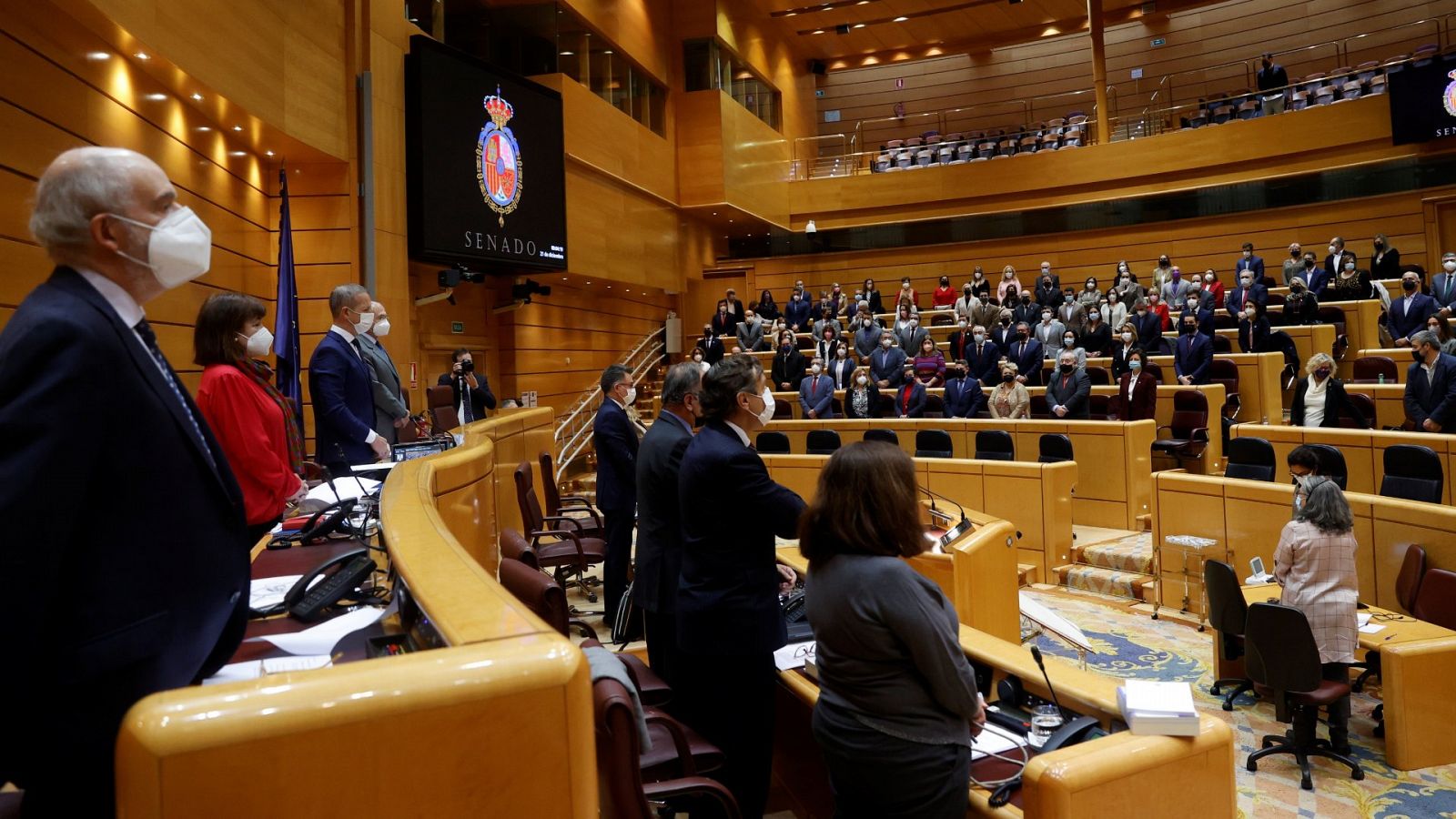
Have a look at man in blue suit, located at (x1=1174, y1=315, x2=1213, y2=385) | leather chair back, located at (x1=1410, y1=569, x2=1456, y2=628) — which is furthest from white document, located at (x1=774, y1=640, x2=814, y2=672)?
man in blue suit, located at (x1=1174, y1=315, x2=1213, y2=385)

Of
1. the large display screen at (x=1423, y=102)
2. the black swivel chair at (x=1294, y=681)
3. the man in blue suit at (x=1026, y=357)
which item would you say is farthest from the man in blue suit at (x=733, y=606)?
the large display screen at (x=1423, y=102)

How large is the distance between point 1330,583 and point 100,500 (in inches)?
200

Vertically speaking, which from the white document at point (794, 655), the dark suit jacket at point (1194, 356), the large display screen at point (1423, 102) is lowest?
the white document at point (794, 655)

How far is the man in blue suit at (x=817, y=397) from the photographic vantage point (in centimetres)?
1043

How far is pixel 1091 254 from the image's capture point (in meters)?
16.6

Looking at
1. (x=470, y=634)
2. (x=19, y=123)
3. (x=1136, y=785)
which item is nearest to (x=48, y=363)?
(x=470, y=634)

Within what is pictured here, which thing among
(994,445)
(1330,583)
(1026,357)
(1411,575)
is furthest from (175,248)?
(1026,357)

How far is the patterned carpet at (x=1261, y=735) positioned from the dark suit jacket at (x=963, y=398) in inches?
122

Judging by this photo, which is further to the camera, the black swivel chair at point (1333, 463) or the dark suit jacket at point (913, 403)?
the dark suit jacket at point (913, 403)

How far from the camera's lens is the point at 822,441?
9.48 meters

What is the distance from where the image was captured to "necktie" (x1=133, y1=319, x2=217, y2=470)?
1267 mm

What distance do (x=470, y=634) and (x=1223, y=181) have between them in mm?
16594

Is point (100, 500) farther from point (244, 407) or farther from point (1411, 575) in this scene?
point (1411, 575)

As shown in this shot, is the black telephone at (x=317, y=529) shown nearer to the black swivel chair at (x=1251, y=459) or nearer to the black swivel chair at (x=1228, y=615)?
the black swivel chair at (x=1228, y=615)
